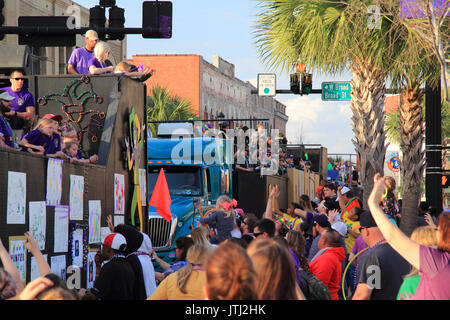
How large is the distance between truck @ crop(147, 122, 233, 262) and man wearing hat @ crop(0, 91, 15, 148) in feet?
18.0

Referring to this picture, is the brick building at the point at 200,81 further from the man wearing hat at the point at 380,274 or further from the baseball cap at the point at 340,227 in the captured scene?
the man wearing hat at the point at 380,274

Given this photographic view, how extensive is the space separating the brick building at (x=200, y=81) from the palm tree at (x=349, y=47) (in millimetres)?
44953

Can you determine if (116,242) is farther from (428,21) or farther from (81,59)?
(428,21)

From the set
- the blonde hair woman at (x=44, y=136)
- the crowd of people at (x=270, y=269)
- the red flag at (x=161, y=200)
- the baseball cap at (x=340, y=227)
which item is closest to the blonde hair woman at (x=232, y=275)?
the crowd of people at (x=270, y=269)

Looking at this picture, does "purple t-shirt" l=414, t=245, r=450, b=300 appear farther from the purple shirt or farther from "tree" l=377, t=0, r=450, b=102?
"tree" l=377, t=0, r=450, b=102

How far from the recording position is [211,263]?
3.62 meters

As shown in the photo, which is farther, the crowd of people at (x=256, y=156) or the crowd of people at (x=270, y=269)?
the crowd of people at (x=256, y=156)

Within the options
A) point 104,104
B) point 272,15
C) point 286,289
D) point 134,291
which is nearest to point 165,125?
point 272,15

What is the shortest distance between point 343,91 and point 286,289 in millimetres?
22102

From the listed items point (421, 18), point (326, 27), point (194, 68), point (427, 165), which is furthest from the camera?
point (194, 68)

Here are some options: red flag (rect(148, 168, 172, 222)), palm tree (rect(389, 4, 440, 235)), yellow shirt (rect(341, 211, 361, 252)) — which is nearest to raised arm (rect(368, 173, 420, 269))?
yellow shirt (rect(341, 211, 361, 252))

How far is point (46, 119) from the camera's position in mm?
9445

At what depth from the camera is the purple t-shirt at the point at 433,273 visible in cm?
487

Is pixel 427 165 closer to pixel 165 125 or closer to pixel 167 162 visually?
pixel 167 162
